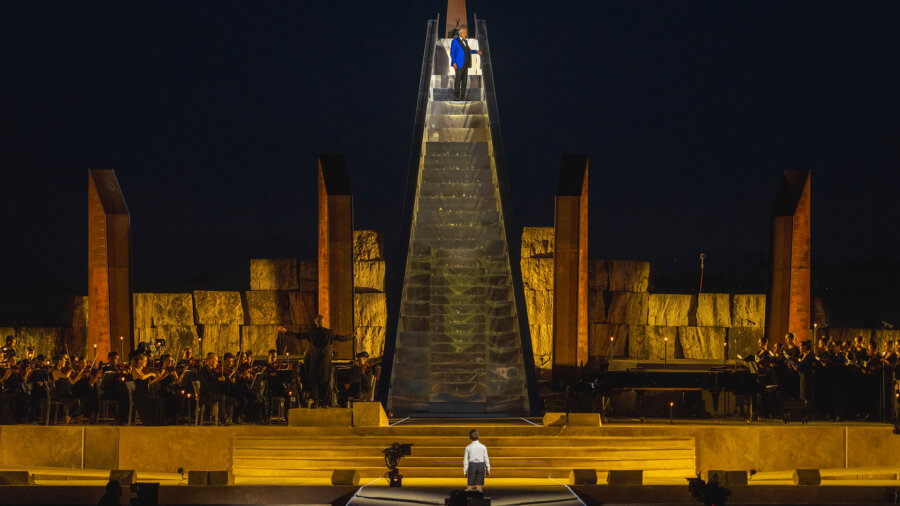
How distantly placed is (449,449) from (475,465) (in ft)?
8.44

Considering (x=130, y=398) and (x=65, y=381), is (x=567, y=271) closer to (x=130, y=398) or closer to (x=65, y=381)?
(x=130, y=398)

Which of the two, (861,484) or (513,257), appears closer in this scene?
(861,484)

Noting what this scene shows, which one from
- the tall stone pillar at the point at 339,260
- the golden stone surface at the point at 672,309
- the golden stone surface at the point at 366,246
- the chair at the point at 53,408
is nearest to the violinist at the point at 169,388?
A: the chair at the point at 53,408

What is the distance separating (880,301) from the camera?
46281 mm

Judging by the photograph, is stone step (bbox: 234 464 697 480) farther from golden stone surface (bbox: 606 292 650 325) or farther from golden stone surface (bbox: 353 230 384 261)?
golden stone surface (bbox: 606 292 650 325)

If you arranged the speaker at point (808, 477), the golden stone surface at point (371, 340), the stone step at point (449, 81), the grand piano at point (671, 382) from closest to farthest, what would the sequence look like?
1. the speaker at point (808, 477)
2. the grand piano at point (671, 382)
3. the stone step at point (449, 81)
4. the golden stone surface at point (371, 340)

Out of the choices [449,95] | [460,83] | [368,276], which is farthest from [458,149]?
[368,276]

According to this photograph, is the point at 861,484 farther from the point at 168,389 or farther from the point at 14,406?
the point at 14,406

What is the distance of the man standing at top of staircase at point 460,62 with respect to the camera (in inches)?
894

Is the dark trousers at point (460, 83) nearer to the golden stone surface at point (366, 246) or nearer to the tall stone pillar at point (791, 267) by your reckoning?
the golden stone surface at point (366, 246)

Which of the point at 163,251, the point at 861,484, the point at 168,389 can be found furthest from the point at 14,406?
the point at 163,251

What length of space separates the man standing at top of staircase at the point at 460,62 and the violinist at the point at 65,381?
8867mm

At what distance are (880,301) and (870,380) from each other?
3002 centimetres

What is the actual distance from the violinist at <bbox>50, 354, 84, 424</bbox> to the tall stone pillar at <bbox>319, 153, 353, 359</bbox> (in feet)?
15.8
